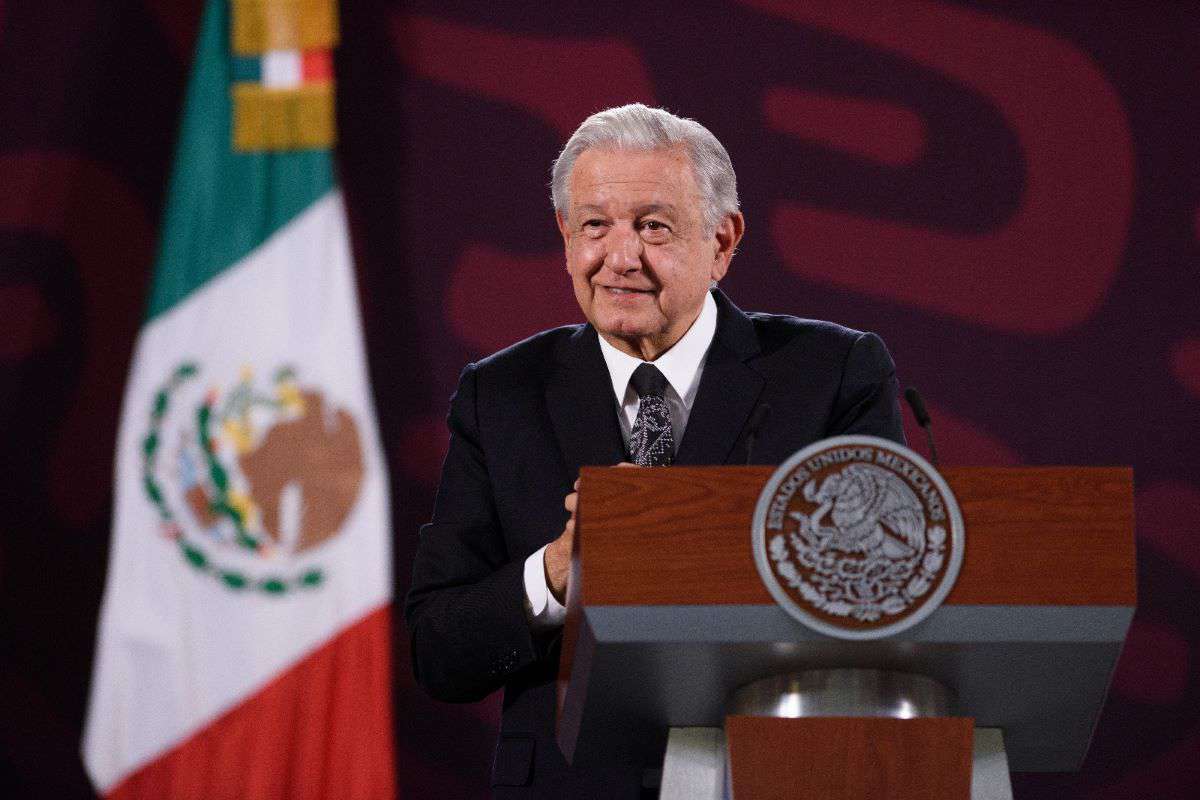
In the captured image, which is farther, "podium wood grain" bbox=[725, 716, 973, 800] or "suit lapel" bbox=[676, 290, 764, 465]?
"suit lapel" bbox=[676, 290, 764, 465]

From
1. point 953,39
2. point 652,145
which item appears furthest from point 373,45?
point 652,145

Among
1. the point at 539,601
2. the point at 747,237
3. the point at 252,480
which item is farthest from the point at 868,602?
the point at 252,480

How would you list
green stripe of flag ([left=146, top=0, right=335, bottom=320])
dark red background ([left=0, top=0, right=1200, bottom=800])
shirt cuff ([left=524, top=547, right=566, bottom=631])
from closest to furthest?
shirt cuff ([left=524, top=547, right=566, bottom=631])
dark red background ([left=0, top=0, right=1200, bottom=800])
green stripe of flag ([left=146, top=0, right=335, bottom=320])

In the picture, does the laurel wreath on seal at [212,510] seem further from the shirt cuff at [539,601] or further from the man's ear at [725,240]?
the shirt cuff at [539,601]

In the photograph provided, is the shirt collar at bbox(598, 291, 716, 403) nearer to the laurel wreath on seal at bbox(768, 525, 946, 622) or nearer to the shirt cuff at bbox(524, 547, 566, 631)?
the shirt cuff at bbox(524, 547, 566, 631)

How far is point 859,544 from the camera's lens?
1245 millimetres

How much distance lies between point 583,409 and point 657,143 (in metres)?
0.37

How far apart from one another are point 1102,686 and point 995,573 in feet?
0.65

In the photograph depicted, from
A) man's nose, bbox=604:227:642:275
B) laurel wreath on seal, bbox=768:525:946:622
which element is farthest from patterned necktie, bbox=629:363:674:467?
laurel wreath on seal, bbox=768:525:946:622

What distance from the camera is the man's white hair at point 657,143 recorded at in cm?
199

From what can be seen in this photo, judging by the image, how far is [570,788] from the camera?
5.74 ft

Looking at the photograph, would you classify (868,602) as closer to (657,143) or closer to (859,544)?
(859,544)

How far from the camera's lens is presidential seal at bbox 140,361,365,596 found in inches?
140

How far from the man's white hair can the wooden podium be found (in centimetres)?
83
